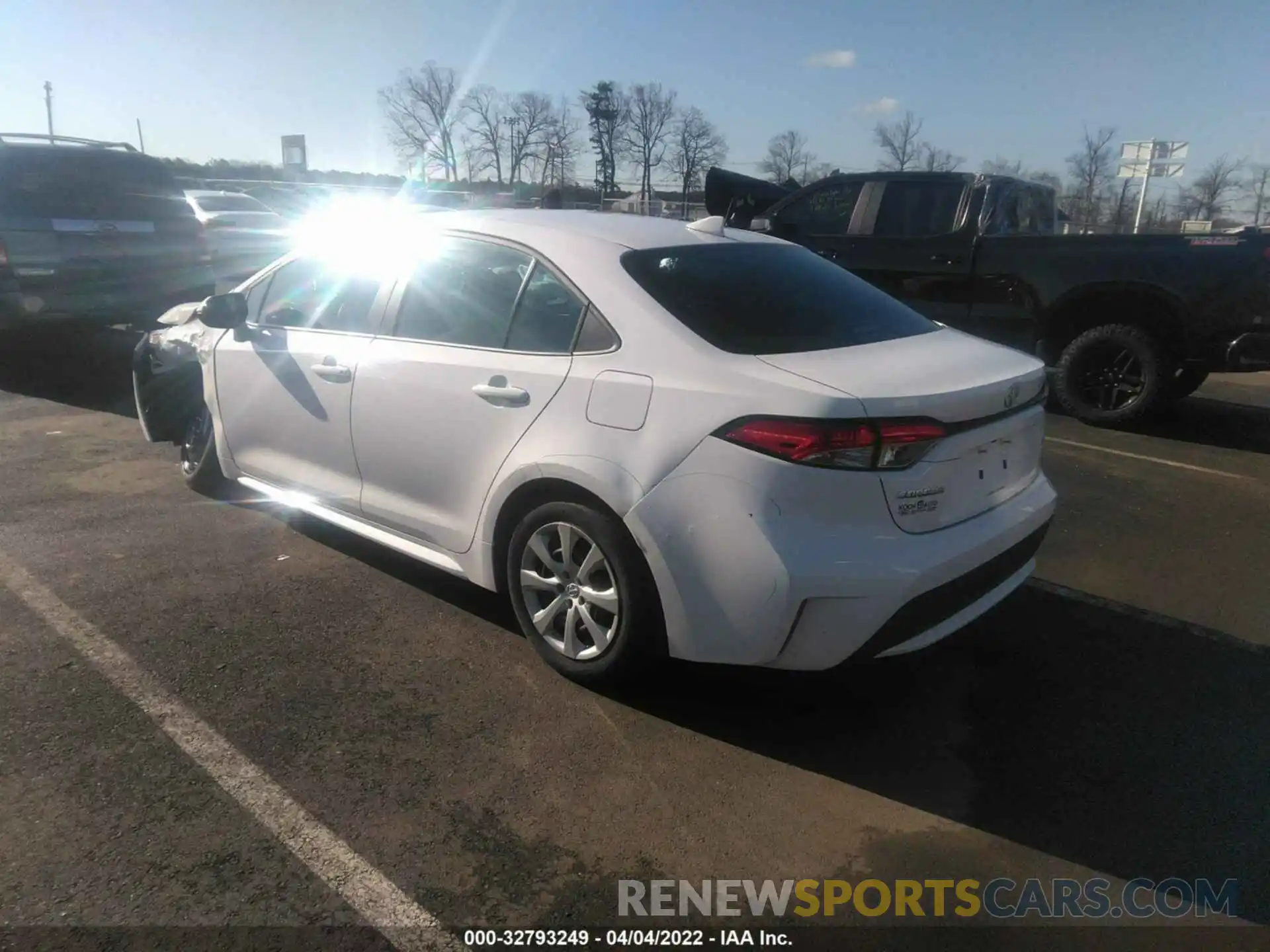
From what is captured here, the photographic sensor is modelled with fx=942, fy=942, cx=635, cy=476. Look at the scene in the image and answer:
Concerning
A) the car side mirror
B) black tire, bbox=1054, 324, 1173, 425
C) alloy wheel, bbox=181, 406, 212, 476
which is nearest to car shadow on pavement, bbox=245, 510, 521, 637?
alloy wheel, bbox=181, 406, 212, 476

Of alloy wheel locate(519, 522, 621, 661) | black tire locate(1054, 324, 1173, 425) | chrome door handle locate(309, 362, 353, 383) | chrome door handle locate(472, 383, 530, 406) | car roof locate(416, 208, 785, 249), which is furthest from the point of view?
black tire locate(1054, 324, 1173, 425)

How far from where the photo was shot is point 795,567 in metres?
2.65

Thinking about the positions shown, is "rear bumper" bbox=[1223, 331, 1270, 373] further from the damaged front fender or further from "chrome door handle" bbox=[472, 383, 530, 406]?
the damaged front fender

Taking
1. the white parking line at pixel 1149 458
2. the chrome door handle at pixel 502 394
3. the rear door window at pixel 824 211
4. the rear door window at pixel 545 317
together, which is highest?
the rear door window at pixel 824 211

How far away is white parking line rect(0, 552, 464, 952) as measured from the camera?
229 centimetres

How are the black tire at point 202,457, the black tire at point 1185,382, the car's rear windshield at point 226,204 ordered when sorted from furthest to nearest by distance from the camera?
the car's rear windshield at point 226,204 → the black tire at point 1185,382 → the black tire at point 202,457

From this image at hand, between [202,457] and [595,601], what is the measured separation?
3.17 metres

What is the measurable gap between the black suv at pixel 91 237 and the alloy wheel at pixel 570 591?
6.95 meters

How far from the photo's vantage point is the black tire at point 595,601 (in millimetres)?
2973

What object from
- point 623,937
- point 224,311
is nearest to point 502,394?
point 623,937

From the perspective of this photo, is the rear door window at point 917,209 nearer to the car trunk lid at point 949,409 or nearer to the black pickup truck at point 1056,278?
the black pickup truck at point 1056,278

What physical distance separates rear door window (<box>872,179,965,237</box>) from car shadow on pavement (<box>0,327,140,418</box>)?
6.53m

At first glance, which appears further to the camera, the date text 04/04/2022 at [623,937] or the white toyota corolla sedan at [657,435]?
the white toyota corolla sedan at [657,435]

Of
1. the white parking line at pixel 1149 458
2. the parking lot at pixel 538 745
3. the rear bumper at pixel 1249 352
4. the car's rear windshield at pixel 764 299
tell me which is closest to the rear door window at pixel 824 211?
the white parking line at pixel 1149 458
